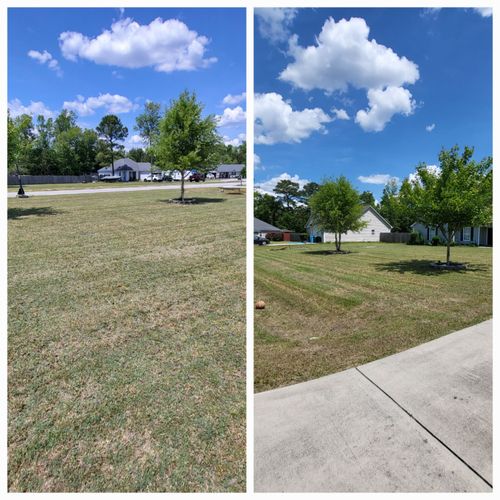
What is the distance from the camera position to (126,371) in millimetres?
2215

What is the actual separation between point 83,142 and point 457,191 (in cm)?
2257

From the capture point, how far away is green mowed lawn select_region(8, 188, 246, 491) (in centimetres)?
158

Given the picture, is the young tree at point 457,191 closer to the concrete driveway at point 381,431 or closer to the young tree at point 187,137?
the concrete driveway at point 381,431

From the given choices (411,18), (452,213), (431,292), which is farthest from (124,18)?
(452,213)

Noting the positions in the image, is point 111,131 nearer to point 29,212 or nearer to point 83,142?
point 83,142

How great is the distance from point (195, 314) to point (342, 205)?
968cm

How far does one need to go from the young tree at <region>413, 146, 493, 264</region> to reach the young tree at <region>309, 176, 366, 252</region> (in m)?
4.19

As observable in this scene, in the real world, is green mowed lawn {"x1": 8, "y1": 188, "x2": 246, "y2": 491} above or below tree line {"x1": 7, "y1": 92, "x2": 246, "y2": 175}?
below

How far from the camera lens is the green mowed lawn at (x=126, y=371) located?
1.58m

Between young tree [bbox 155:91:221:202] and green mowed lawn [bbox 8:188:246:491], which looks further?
young tree [bbox 155:91:221:202]

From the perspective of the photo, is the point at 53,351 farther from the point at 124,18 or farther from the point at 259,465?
the point at 124,18

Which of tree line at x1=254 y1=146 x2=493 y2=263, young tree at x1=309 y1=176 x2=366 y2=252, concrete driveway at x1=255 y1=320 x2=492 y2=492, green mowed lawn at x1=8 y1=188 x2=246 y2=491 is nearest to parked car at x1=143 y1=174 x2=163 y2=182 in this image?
young tree at x1=309 y1=176 x2=366 y2=252

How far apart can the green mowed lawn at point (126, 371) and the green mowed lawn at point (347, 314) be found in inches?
15.2

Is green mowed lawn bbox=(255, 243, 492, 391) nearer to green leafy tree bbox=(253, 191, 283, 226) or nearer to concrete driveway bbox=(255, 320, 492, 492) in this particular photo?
concrete driveway bbox=(255, 320, 492, 492)
